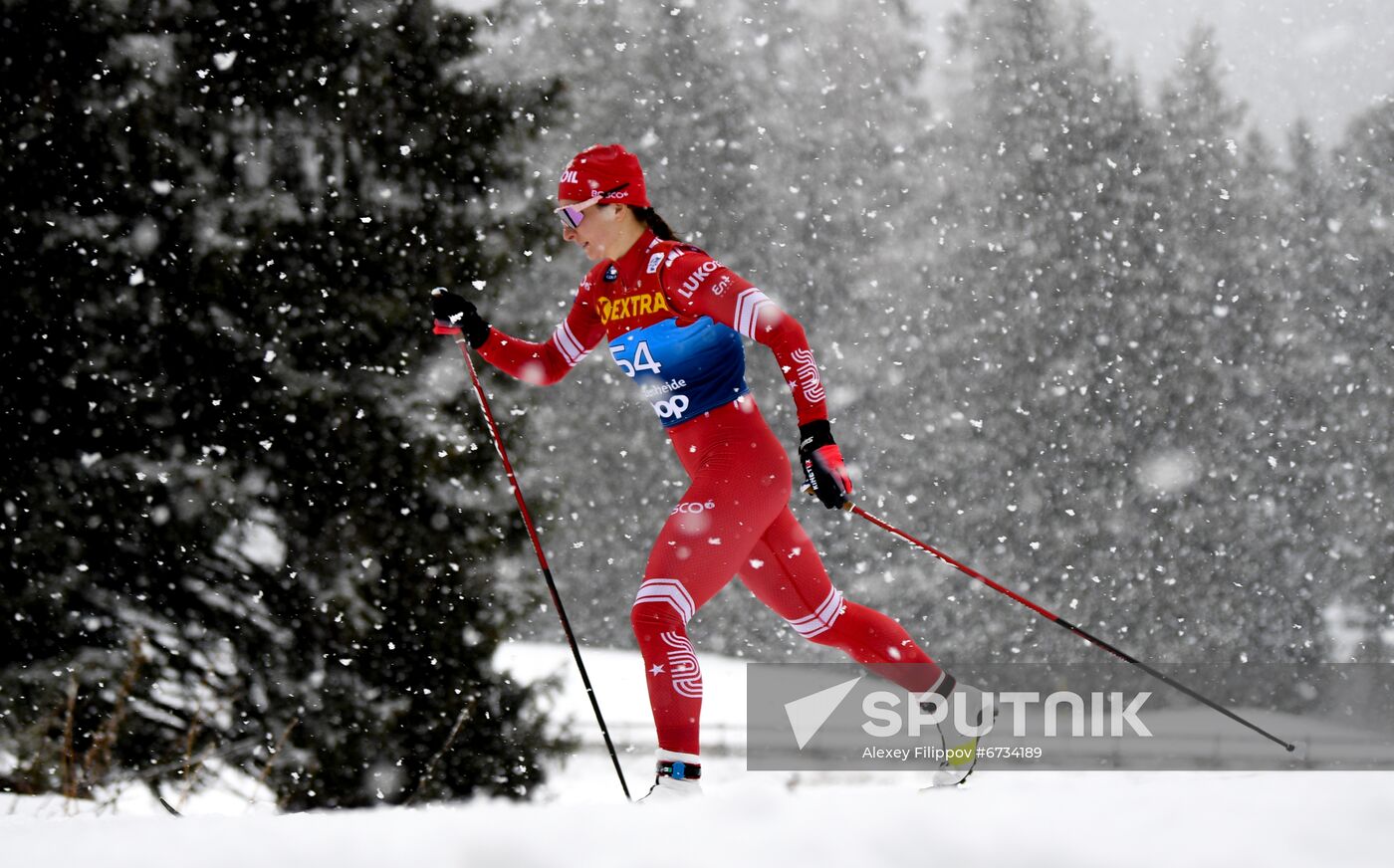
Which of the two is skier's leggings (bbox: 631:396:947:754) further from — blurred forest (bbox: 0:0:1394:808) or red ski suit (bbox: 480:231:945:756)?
blurred forest (bbox: 0:0:1394:808)

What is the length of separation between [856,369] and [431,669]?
13161mm

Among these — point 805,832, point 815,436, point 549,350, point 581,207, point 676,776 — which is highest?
point 581,207

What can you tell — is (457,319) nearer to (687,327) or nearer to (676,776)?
(687,327)

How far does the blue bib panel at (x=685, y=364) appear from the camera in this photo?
3623 mm

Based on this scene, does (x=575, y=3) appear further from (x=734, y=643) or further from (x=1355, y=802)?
(x=1355, y=802)

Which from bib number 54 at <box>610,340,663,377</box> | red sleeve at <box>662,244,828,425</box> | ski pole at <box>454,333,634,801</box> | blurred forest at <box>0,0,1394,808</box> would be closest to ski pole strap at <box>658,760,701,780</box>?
ski pole at <box>454,333,634,801</box>

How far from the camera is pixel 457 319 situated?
13.3 feet

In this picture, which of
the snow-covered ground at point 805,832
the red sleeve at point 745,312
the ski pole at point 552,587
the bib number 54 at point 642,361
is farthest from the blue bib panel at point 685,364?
the snow-covered ground at point 805,832

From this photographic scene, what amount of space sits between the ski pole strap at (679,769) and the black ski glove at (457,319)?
1.69 metres

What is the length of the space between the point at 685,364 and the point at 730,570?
0.67 m

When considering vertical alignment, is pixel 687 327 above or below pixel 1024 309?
below

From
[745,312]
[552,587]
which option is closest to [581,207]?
[745,312]

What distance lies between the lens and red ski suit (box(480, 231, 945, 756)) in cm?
336

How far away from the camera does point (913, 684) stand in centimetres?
400
